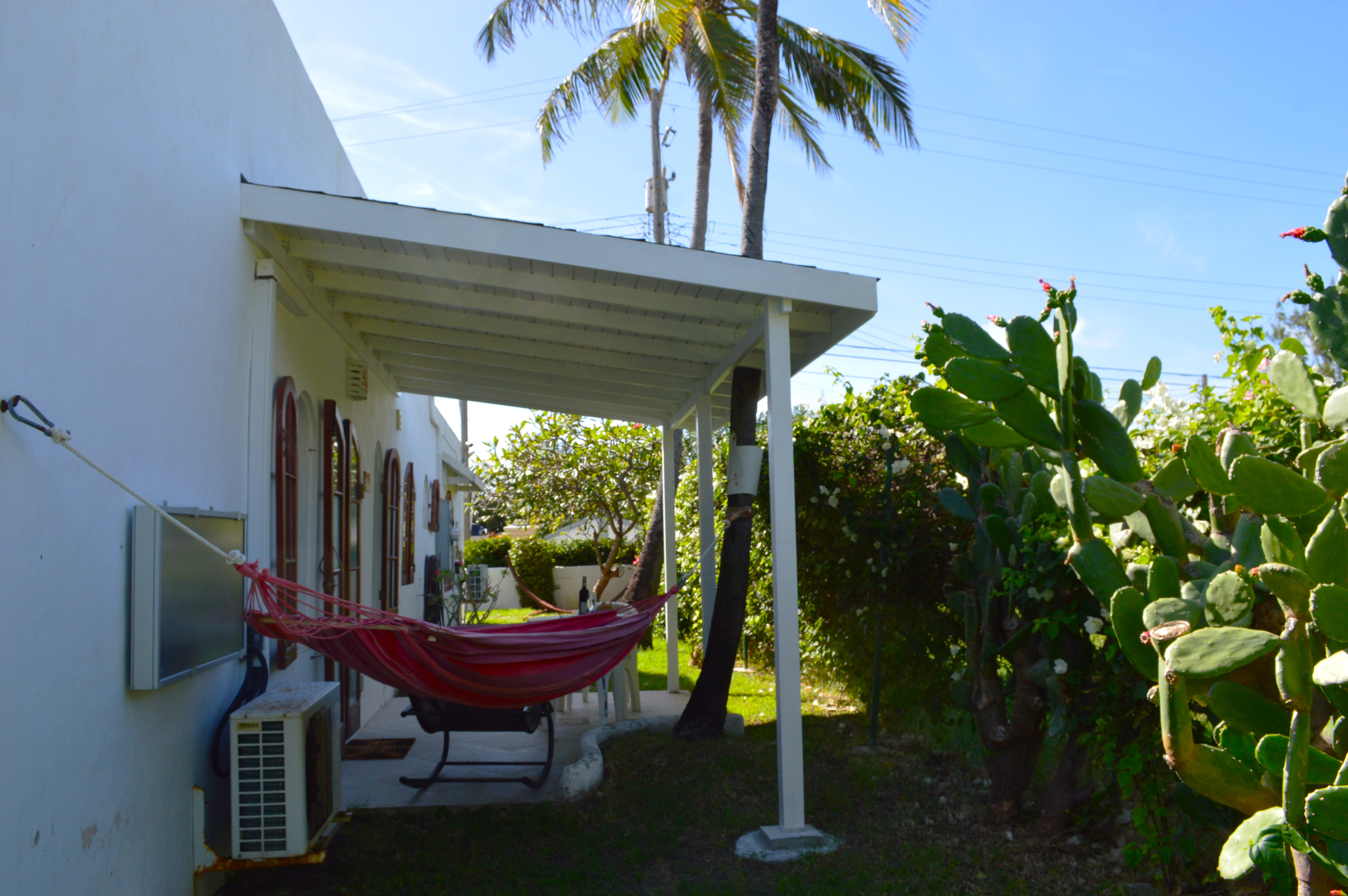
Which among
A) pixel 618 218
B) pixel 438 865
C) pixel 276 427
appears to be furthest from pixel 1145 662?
pixel 618 218

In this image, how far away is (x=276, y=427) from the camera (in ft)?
14.0

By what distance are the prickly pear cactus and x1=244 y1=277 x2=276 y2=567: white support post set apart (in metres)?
2.76

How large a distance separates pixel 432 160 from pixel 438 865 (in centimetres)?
1504

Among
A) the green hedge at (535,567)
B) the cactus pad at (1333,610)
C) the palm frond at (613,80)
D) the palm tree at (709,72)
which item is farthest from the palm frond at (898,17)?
the green hedge at (535,567)

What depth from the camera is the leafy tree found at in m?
15.2

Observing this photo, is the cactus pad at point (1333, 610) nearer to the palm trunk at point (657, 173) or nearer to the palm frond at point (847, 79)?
the palm frond at point (847, 79)

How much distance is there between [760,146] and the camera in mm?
6602

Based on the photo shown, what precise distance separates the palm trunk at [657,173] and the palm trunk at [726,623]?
395 inches

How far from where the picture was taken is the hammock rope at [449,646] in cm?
322

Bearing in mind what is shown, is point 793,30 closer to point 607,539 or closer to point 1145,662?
point 1145,662

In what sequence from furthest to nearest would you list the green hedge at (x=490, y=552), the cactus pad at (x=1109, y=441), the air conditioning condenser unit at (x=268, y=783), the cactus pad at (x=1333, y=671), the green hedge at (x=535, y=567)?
the green hedge at (x=490, y=552) < the green hedge at (x=535, y=567) < the air conditioning condenser unit at (x=268, y=783) < the cactus pad at (x=1109, y=441) < the cactus pad at (x=1333, y=671)

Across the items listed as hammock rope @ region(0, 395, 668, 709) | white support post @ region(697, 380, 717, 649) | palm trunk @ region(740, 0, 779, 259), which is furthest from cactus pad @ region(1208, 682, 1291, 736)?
palm trunk @ region(740, 0, 779, 259)

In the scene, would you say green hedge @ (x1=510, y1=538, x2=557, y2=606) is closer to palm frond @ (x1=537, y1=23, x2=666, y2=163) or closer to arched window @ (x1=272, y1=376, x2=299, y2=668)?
palm frond @ (x1=537, y1=23, x2=666, y2=163)

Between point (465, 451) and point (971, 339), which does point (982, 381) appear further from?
point (465, 451)
